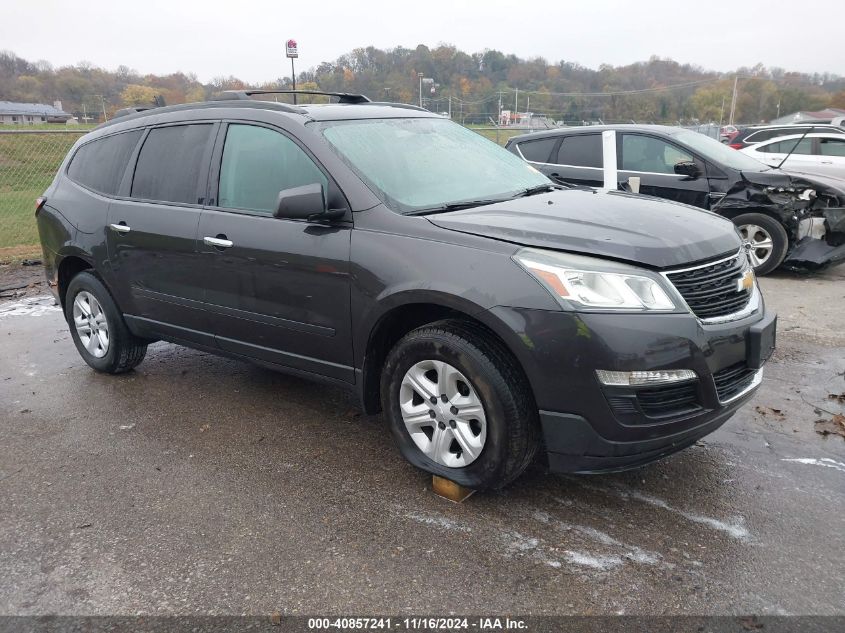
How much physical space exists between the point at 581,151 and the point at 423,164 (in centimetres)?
520

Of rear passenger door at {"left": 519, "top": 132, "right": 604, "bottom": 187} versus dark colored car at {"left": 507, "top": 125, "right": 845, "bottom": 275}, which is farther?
rear passenger door at {"left": 519, "top": 132, "right": 604, "bottom": 187}

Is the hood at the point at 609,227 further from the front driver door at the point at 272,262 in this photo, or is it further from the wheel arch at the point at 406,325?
the front driver door at the point at 272,262

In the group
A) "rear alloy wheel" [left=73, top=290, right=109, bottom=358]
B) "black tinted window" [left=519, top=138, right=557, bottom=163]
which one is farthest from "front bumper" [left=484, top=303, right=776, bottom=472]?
"black tinted window" [left=519, top=138, right=557, bottom=163]

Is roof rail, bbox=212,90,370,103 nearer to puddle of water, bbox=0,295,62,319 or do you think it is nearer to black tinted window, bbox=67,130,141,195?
black tinted window, bbox=67,130,141,195

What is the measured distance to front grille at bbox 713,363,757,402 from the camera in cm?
284

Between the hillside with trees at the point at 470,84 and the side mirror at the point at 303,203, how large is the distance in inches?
915

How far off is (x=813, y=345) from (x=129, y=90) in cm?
3612

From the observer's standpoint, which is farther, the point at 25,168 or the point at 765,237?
the point at 25,168

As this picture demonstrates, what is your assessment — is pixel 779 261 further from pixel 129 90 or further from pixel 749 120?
pixel 749 120

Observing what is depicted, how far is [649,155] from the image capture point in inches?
317

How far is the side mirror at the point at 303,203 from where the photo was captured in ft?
10.6

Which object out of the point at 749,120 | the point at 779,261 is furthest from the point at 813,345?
the point at 749,120

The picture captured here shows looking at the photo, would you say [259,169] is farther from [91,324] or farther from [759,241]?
[759,241]

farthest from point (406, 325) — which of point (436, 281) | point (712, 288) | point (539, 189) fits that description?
point (712, 288)
